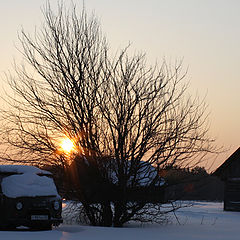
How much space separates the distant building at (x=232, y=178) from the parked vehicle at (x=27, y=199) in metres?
22.3

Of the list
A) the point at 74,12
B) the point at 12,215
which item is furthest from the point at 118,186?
the point at 74,12

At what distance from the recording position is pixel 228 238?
1439 centimetres

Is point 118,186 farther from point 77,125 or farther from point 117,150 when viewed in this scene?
point 77,125

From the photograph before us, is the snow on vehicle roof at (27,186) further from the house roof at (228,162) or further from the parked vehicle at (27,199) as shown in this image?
the house roof at (228,162)

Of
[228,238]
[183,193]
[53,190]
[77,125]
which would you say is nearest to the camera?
[228,238]

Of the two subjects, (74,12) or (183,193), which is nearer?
(183,193)

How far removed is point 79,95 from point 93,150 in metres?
1.86

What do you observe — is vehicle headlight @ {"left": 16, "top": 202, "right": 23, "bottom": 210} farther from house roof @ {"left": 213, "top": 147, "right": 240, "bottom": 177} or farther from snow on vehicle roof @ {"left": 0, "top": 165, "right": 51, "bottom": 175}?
house roof @ {"left": 213, "top": 147, "right": 240, "bottom": 177}

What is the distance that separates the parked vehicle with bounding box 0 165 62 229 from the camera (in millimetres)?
14557

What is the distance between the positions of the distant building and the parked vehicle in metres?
22.3

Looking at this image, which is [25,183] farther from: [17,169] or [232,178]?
[232,178]

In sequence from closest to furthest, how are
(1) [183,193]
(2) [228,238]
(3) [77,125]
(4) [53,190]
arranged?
(2) [228,238], (4) [53,190], (1) [183,193], (3) [77,125]

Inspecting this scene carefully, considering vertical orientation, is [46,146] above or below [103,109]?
below

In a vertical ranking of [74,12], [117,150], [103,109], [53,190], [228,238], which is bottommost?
[228,238]
